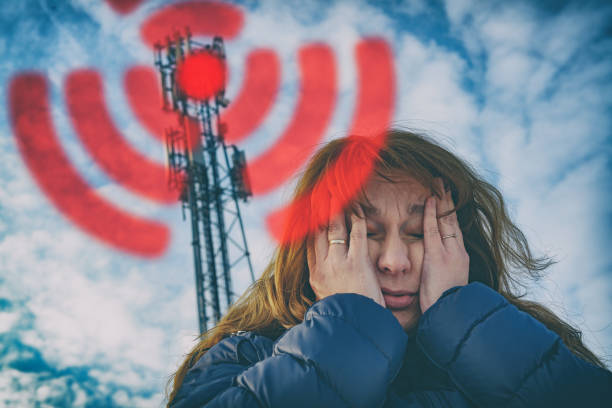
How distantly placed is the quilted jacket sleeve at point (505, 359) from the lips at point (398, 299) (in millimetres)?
284

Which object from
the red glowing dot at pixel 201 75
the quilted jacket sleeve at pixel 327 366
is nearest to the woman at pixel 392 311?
the quilted jacket sleeve at pixel 327 366

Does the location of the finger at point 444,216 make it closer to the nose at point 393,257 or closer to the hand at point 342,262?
the nose at point 393,257

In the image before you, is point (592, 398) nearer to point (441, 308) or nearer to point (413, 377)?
point (441, 308)

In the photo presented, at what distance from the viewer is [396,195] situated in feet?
6.32

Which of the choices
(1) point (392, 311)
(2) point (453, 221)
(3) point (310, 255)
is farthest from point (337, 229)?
(2) point (453, 221)

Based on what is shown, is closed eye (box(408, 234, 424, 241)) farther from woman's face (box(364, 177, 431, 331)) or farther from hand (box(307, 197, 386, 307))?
hand (box(307, 197, 386, 307))

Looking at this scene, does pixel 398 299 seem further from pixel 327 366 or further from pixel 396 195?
pixel 327 366

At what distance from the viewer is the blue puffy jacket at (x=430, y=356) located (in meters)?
1.25

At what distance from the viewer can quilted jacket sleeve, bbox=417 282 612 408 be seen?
4.11 feet

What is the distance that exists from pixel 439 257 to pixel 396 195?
35 cm

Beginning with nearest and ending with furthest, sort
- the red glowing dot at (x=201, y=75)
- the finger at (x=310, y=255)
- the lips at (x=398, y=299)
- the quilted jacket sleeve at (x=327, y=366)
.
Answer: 1. the quilted jacket sleeve at (x=327, y=366)
2. the lips at (x=398, y=299)
3. the finger at (x=310, y=255)
4. the red glowing dot at (x=201, y=75)

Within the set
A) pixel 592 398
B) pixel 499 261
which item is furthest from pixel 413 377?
pixel 499 261

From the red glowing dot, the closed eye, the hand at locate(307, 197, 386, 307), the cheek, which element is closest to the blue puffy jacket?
the hand at locate(307, 197, 386, 307)

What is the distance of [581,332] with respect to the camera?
2.00 m
